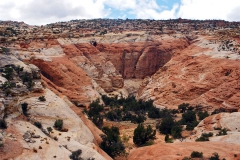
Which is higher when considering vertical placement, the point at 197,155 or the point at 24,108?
the point at 24,108

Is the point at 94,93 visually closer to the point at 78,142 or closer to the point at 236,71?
the point at 236,71

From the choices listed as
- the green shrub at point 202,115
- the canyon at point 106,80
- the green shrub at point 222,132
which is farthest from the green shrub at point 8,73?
the green shrub at point 202,115

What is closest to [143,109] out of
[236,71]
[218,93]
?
[218,93]

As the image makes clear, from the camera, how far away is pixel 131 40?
7450cm

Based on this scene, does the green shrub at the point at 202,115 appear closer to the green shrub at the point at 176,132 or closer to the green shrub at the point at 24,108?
the green shrub at the point at 176,132

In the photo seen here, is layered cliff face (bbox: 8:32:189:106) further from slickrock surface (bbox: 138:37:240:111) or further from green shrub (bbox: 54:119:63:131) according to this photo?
green shrub (bbox: 54:119:63:131)

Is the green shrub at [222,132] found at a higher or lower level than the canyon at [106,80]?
lower

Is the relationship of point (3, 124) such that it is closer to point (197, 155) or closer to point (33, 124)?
point (33, 124)

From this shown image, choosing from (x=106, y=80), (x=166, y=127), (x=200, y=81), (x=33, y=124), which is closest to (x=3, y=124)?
(x=33, y=124)

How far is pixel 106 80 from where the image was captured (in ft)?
198

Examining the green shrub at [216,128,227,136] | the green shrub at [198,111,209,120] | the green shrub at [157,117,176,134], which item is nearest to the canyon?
the green shrub at [216,128,227,136]

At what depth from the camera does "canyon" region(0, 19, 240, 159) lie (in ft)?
69.4

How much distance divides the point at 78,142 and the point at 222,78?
109 feet

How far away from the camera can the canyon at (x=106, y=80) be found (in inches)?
832
